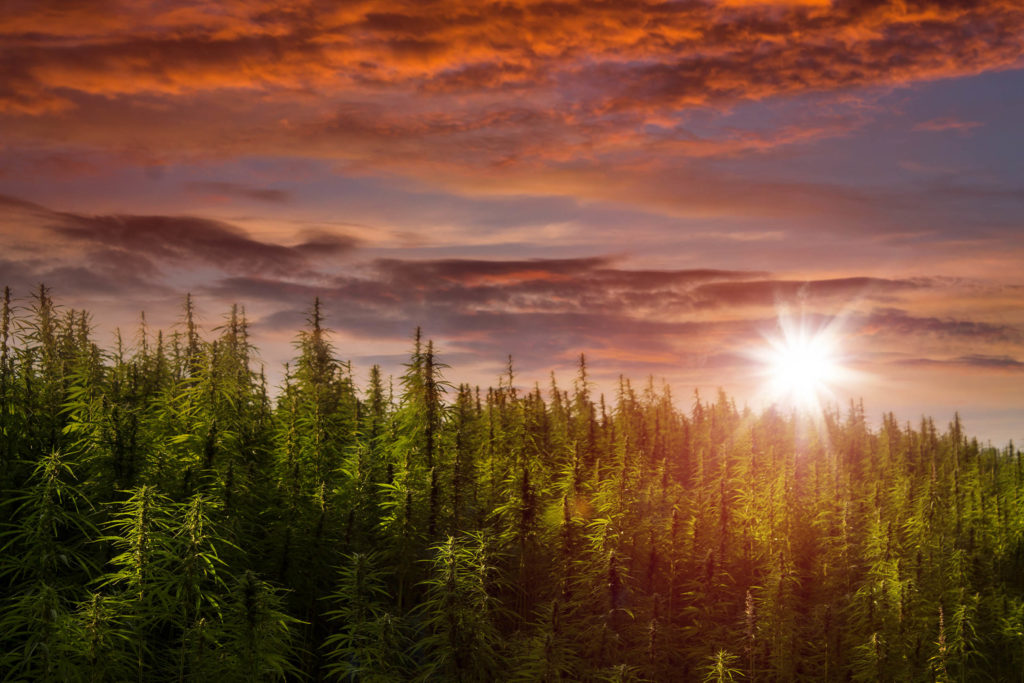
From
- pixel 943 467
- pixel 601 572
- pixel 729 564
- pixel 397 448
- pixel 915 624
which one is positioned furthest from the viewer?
pixel 943 467

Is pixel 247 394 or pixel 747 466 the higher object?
pixel 247 394

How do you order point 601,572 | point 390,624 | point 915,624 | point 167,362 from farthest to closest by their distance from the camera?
point 167,362 → point 915,624 → point 601,572 → point 390,624

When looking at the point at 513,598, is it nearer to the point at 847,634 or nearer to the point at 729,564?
the point at 729,564

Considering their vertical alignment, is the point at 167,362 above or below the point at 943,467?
above

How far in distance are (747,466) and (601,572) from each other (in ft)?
59.1

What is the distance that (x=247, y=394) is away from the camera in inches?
1299

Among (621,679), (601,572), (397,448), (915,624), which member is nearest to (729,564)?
(915,624)

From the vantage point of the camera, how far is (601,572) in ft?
104

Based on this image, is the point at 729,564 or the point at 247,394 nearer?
Answer: the point at 247,394

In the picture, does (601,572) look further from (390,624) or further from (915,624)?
(915,624)

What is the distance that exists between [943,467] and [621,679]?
63000mm

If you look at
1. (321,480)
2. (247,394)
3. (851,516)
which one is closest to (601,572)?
(321,480)

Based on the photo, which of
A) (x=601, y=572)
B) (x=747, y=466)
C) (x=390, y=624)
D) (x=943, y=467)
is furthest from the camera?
(x=943, y=467)

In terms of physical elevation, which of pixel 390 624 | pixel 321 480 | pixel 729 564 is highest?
pixel 321 480
